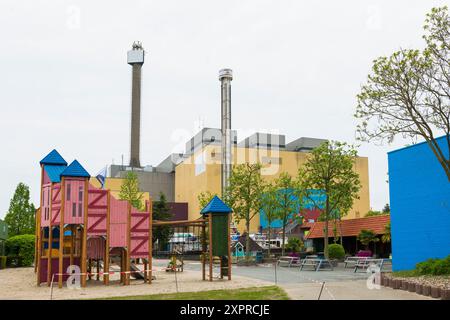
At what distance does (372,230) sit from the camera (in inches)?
1599

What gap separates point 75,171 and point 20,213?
30626mm

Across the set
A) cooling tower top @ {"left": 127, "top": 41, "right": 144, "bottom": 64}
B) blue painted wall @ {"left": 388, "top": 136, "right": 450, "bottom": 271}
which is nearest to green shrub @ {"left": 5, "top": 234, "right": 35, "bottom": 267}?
blue painted wall @ {"left": 388, "top": 136, "right": 450, "bottom": 271}

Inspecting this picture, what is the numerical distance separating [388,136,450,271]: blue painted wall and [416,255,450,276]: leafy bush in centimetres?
313

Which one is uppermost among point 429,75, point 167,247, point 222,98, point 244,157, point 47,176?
point 222,98

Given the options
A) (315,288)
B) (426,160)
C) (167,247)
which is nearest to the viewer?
(315,288)

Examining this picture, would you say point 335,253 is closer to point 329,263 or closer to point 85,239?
point 329,263

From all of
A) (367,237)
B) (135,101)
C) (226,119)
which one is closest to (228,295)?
(367,237)

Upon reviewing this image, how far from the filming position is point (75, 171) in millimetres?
23141

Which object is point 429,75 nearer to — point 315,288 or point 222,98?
point 315,288

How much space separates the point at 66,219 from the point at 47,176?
3.63m

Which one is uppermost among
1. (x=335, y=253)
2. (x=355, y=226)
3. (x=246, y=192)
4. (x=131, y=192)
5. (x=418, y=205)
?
(x=131, y=192)

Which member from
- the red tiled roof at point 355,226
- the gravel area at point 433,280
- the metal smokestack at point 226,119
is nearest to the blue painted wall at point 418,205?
the gravel area at point 433,280

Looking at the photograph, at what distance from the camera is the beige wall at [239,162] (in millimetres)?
77000
